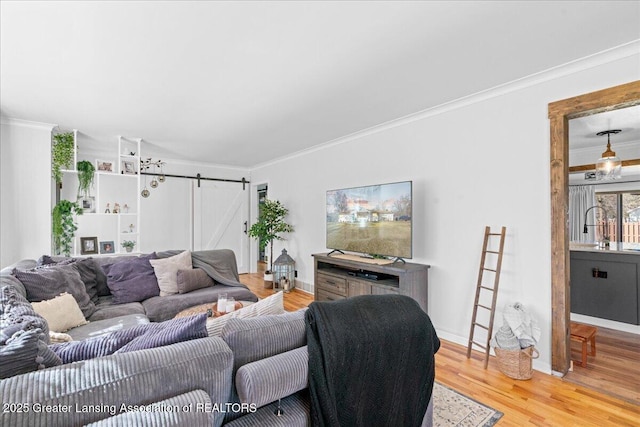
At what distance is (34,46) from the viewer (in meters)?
2.11

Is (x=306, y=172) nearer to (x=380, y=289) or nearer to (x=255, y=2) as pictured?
(x=380, y=289)

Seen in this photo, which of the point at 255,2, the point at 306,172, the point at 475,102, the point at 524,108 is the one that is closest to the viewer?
the point at 255,2

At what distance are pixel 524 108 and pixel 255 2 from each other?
2.41 m

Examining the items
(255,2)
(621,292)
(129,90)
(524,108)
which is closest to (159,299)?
(129,90)

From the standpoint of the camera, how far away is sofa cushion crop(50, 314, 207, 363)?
1.12 m

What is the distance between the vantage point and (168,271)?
335 cm

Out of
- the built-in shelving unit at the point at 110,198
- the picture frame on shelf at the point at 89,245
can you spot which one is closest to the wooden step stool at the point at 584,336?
the built-in shelving unit at the point at 110,198

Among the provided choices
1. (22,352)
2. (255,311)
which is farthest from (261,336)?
(22,352)

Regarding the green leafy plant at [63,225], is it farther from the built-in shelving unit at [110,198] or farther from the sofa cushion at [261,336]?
the sofa cushion at [261,336]

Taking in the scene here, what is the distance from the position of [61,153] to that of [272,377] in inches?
190

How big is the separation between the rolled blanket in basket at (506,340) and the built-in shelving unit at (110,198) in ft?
16.1

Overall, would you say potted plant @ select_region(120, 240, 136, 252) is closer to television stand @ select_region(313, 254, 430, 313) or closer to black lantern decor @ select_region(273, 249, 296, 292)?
black lantern decor @ select_region(273, 249, 296, 292)

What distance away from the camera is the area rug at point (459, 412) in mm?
1905

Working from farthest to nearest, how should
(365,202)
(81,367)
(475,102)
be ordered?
(365,202) < (475,102) < (81,367)
